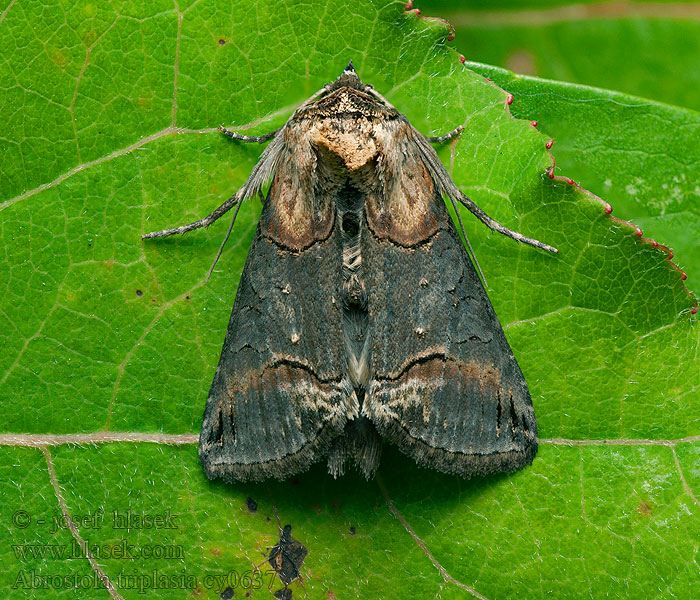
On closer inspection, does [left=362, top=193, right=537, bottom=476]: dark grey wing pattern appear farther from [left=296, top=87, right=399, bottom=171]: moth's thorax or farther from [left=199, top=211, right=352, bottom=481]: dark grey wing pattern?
[left=296, top=87, right=399, bottom=171]: moth's thorax

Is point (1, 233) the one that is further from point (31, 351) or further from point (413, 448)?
point (413, 448)

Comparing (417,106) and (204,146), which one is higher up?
(417,106)

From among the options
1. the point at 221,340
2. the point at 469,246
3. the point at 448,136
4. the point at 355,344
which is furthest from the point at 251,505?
the point at 448,136

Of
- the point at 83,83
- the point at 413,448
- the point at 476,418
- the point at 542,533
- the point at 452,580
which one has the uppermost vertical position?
the point at 83,83

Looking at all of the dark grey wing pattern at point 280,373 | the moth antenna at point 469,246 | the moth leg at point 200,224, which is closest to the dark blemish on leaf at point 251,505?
the dark grey wing pattern at point 280,373

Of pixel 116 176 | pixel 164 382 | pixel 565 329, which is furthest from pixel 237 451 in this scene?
pixel 565 329
